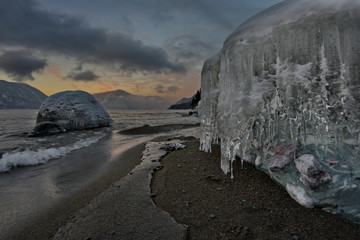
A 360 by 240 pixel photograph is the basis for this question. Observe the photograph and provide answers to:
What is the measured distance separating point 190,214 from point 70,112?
12.8m

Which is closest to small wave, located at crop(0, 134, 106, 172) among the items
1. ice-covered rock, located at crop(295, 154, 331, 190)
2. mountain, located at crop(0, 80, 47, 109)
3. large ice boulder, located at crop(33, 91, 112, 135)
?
ice-covered rock, located at crop(295, 154, 331, 190)

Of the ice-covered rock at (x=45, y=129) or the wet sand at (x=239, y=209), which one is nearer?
the wet sand at (x=239, y=209)

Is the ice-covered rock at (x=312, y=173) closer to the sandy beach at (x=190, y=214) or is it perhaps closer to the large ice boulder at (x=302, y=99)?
the large ice boulder at (x=302, y=99)

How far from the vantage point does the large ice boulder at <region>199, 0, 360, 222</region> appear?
2014 mm

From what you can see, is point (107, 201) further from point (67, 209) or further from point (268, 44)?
point (268, 44)

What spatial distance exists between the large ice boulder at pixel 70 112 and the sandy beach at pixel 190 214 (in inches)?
408

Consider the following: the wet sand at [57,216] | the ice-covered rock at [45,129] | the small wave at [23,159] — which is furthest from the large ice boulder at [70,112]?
the wet sand at [57,216]

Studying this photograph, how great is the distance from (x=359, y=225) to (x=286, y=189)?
0.69 meters

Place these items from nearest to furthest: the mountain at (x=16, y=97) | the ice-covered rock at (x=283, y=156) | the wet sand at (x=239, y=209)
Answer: the wet sand at (x=239, y=209) < the ice-covered rock at (x=283, y=156) < the mountain at (x=16, y=97)

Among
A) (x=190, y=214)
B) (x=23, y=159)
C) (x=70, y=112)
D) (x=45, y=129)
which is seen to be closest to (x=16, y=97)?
(x=70, y=112)

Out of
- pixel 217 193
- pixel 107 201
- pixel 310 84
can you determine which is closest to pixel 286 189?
pixel 217 193

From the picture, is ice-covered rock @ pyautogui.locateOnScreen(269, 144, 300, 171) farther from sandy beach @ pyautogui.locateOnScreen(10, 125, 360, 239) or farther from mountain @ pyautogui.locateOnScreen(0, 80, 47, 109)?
mountain @ pyautogui.locateOnScreen(0, 80, 47, 109)

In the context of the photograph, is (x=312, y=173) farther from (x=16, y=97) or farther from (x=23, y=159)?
(x=16, y=97)

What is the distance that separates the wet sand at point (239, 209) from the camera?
1.71 metres
